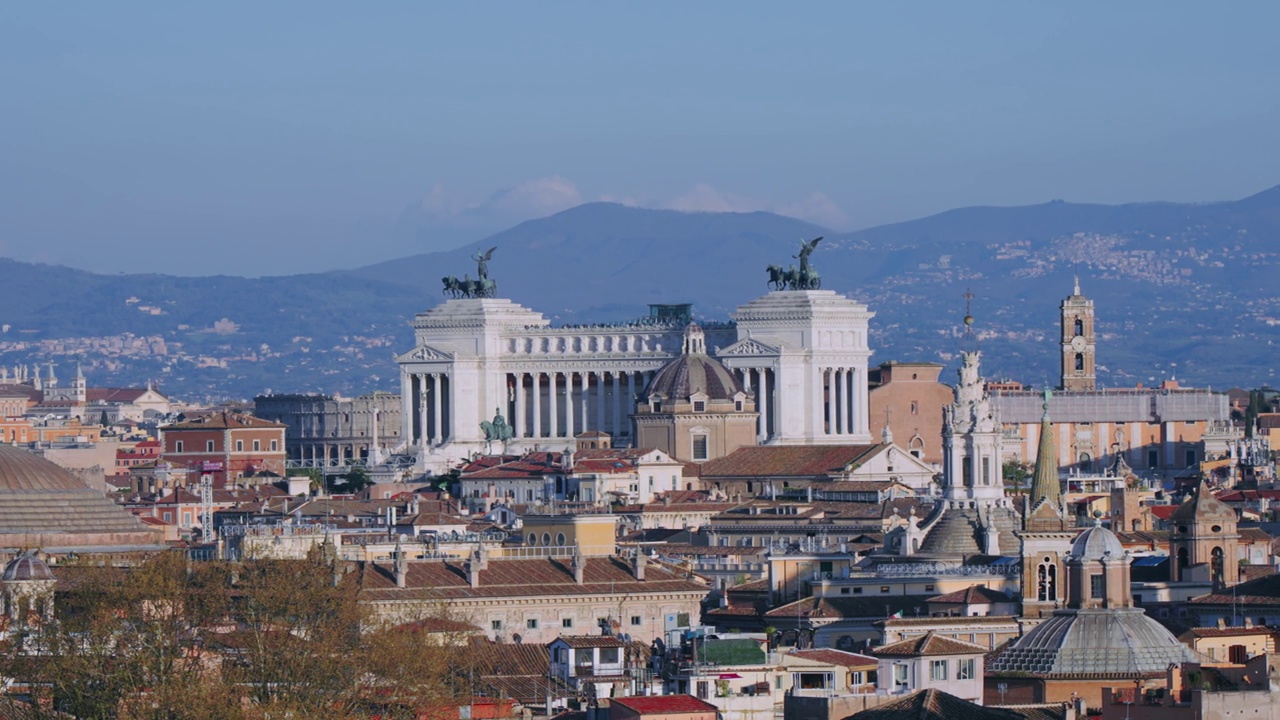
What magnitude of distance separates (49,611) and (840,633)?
14.6 meters

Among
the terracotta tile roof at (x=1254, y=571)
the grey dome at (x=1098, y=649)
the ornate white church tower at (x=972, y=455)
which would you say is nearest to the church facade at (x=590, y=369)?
the ornate white church tower at (x=972, y=455)

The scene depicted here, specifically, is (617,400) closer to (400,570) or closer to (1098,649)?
(400,570)

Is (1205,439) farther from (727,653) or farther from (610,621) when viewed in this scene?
(727,653)

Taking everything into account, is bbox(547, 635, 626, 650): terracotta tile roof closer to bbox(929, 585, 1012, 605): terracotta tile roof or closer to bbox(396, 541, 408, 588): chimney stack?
bbox(396, 541, 408, 588): chimney stack

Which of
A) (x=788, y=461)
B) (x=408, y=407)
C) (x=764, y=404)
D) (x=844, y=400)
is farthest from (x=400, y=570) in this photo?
(x=408, y=407)

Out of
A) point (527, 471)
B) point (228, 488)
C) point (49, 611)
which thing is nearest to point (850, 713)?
point (49, 611)

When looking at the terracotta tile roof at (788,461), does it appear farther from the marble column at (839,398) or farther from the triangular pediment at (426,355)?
the triangular pediment at (426,355)

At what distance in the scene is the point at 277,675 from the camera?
45312mm

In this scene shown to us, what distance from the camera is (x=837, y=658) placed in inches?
1981

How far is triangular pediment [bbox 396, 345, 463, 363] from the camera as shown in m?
154

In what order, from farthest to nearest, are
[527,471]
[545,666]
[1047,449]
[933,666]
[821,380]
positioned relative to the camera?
[821,380]
[527,471]
[1047,449]
[545,666]
[933,666]

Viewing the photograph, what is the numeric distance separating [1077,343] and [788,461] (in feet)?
245

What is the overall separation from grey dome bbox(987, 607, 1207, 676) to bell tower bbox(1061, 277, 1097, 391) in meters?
135

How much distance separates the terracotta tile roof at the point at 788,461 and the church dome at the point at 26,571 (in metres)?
57.9
